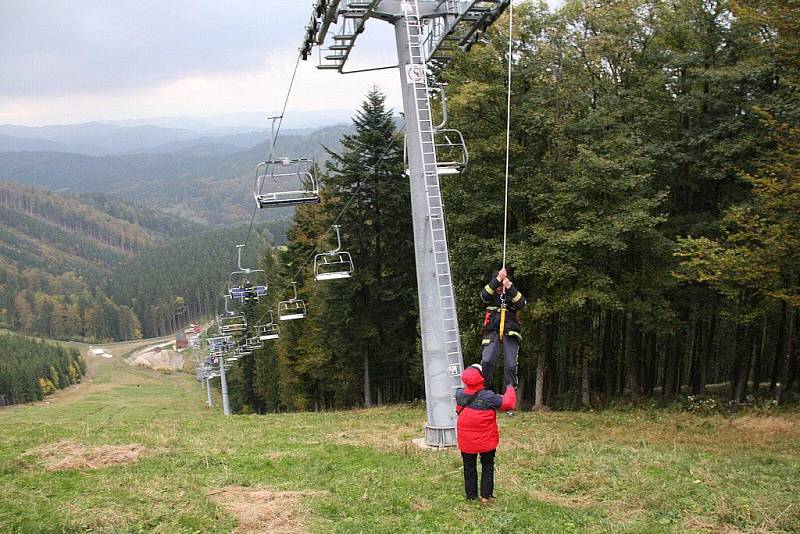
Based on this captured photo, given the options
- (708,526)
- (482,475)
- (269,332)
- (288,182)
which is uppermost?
(288,182)

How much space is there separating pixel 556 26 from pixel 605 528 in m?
21.2

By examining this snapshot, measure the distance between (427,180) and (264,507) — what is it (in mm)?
7889

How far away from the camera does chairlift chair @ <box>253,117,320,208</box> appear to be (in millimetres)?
16734

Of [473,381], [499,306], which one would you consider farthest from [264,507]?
[499,306]

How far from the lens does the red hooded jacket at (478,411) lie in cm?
888

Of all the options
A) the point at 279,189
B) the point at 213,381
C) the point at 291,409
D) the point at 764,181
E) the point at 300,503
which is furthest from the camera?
the point at 213,381

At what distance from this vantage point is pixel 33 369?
124 meters

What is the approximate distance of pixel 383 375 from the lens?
125 feet

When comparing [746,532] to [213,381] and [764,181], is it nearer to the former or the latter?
[764,181]

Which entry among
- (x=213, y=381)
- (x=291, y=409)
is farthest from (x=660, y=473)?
(x=213, y=381)

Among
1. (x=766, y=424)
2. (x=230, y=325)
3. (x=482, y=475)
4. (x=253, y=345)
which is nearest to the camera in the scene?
(x=482, y=475)

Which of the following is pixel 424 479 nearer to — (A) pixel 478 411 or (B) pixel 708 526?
(A) pixel 478 411

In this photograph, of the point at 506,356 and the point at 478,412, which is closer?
the point at 478,412

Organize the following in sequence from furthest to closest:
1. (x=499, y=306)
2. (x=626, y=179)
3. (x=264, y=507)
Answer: (x=626, y=179) → (x=499, y=306) → (x=264, y=507)
